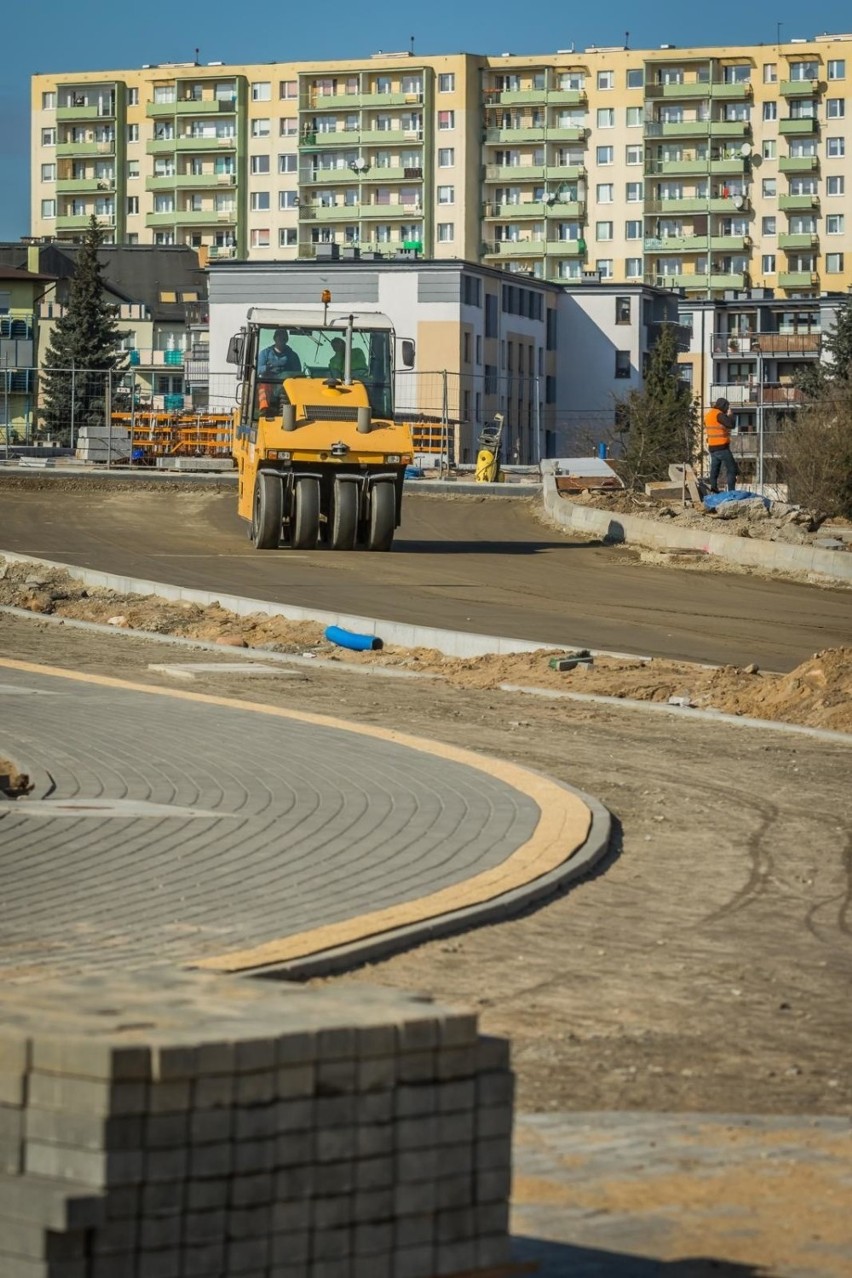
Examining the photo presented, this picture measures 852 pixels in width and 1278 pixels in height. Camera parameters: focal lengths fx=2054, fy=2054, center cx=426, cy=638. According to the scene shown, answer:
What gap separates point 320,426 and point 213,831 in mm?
18968

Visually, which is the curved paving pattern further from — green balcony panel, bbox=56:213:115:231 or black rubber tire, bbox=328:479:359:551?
green balcony panel, bbox=56:213:115:231

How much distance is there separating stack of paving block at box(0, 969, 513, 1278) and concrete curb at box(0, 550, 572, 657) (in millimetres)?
14919

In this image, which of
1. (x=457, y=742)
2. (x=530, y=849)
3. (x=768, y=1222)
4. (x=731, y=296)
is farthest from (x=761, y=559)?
(x=731, y=296)

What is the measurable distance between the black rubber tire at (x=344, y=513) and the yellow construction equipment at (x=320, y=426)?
1 cm

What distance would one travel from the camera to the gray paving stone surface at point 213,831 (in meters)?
8.40

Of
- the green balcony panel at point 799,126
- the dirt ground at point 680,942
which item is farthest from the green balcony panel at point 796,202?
the dirt ground at point 680,942

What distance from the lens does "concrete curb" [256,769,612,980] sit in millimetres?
7715

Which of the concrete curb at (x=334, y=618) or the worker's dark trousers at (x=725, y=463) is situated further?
the worker's dark trousers at (x=725, y=463)

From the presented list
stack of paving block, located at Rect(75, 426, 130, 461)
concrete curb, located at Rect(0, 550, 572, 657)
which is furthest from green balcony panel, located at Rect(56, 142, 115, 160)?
concrete curb, located at Rect(0, 550, 572, 657)

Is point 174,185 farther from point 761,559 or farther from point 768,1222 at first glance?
point 768,1222

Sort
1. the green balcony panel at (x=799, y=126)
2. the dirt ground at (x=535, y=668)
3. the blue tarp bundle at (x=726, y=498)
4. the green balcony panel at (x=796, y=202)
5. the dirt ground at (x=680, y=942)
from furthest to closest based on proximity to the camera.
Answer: the green balcony panel at (x=796, y=202)
the green balcony panel at (x=799, y=126)
the blue tarp bundle at (x=726, y=498)
the dirt ground at (x=535, y=668)
the dirt ground at (x=680, y=942)

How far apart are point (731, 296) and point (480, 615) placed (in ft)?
386

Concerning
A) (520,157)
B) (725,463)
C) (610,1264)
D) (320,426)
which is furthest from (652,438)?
(520,157)

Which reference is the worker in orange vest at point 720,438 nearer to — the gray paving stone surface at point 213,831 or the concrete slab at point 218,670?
the concrete slab at point 218,670
